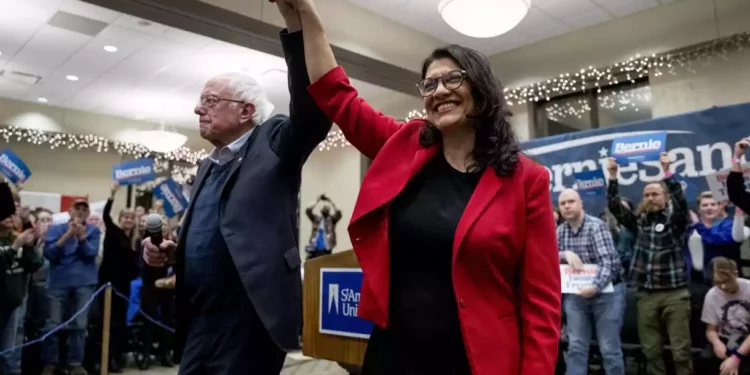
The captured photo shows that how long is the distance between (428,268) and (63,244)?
196 inches

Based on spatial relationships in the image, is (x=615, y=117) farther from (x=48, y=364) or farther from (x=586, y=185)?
(x=48, y=364)

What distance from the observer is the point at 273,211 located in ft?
4.71

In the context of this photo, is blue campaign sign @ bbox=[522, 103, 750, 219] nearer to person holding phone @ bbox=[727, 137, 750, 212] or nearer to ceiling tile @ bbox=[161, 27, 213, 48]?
person holding phone @ bbox=[727, 137, 750, 212]

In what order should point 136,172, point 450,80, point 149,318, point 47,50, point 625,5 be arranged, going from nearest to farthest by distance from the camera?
point 450,80 → point 149,318 → point 625,5 → point 136,172 → point 47,50

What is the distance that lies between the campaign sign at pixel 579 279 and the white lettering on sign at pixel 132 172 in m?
4.22

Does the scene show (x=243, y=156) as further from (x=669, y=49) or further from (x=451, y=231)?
(x=669, y=49)

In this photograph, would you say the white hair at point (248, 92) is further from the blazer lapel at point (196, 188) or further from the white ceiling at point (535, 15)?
the white ceiling at point (535, 15)

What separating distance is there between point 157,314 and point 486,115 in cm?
531

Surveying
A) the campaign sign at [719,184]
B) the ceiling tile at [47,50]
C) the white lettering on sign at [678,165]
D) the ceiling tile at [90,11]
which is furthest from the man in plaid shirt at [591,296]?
the ceiling tile at [47,50]

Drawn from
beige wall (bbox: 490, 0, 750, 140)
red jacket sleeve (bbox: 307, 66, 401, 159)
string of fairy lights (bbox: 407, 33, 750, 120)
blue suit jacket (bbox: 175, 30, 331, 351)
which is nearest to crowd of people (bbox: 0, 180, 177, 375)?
string of fairy lights (bbox: 407, 33, 750, 120)

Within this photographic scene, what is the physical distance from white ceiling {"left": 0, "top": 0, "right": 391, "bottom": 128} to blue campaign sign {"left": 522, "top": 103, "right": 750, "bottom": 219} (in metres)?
3.00

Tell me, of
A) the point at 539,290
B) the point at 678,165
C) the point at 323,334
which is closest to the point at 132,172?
the point at 323,334

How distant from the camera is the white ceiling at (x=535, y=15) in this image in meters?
Answer: 5.74

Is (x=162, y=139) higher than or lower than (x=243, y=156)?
higher
